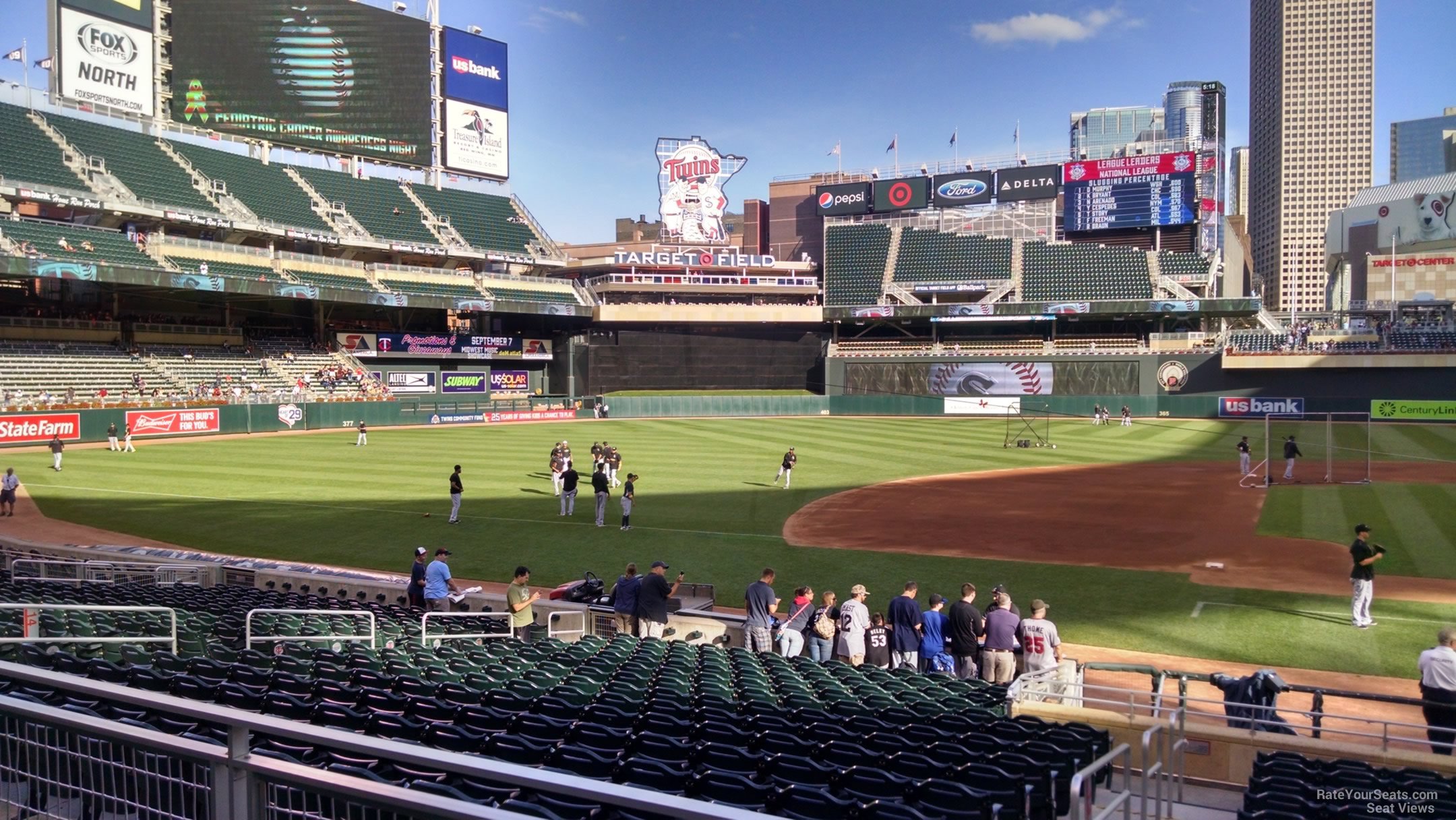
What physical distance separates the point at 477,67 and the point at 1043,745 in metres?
71.8

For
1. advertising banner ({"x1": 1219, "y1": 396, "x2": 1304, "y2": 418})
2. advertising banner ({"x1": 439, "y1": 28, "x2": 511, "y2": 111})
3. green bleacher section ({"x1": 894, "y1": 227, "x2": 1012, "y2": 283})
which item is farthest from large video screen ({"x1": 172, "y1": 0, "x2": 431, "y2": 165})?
advertising banner ({"x1": 1219, "y1": 396, "x2": 1304, "y2": 418})

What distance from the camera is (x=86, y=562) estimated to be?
17844 millimetres

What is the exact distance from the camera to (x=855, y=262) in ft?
259

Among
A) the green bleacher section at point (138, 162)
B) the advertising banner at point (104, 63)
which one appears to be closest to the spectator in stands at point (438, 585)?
the green bleacher section at point (138, 162)

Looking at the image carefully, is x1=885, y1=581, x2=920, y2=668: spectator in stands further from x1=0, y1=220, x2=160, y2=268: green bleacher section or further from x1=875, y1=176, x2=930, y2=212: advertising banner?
x1=875, y1=176, x2=930, y2=212: advertising banner

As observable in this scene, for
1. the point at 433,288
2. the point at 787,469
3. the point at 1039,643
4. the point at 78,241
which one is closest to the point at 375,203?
the point at 433,288

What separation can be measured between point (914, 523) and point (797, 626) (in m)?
11.9

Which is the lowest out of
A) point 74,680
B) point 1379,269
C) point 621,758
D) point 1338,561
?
point 1338,561

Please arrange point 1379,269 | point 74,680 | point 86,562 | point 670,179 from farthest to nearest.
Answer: point 670,179 → point 1379,269 → point 86,562 → point 74,680

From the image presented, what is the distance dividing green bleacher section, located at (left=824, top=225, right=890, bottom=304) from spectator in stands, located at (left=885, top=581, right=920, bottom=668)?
2575 inches

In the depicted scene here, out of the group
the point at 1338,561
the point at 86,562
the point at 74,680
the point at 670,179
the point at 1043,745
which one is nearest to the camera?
the point at 74,680

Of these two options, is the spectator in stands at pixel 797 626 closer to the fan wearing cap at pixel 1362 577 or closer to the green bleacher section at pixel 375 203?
the fan wearing cap at pixel 1362 577

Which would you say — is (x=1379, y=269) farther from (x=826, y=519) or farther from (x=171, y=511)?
(x=171, y=511)

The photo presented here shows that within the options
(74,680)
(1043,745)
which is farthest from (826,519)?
(74,680)
